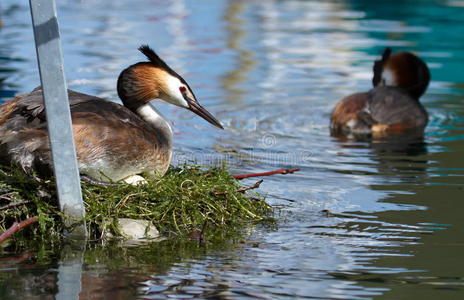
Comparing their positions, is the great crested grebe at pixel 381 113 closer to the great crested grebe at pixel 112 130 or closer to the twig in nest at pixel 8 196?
the great crested grebe at pixel 112 130

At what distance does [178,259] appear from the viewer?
6082 mm

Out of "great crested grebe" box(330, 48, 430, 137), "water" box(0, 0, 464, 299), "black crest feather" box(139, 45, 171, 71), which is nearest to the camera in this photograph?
"water" box(0, 0, 464, 299)

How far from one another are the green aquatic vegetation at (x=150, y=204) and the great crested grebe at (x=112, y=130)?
136 mm

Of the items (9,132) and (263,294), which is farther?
(9,132)

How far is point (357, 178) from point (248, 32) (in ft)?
33.0

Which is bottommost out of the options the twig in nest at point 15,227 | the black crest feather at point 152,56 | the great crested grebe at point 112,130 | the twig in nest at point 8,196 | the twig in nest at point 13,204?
the twig in nest at point 15,227

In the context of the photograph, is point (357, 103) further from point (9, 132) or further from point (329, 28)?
point (329, 28)

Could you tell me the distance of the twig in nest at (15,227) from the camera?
19.5ft

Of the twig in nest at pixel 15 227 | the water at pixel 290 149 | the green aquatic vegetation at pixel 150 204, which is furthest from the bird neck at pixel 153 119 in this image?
the twig in nest at pixel 15 227

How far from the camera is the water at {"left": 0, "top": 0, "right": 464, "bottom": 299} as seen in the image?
18.8ft

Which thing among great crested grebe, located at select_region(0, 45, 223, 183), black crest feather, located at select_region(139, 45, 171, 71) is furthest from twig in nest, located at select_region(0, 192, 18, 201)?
A: black crest feather, located at select_region(139, 45, 171, 71)

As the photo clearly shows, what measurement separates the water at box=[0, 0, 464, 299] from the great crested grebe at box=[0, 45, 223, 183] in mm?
730

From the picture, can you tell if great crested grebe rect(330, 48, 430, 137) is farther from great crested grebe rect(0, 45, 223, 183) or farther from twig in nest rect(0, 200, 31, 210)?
twig in nest rect(0, 200, 31, 210)

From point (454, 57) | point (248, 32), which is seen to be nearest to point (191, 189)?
point (454, 57)
